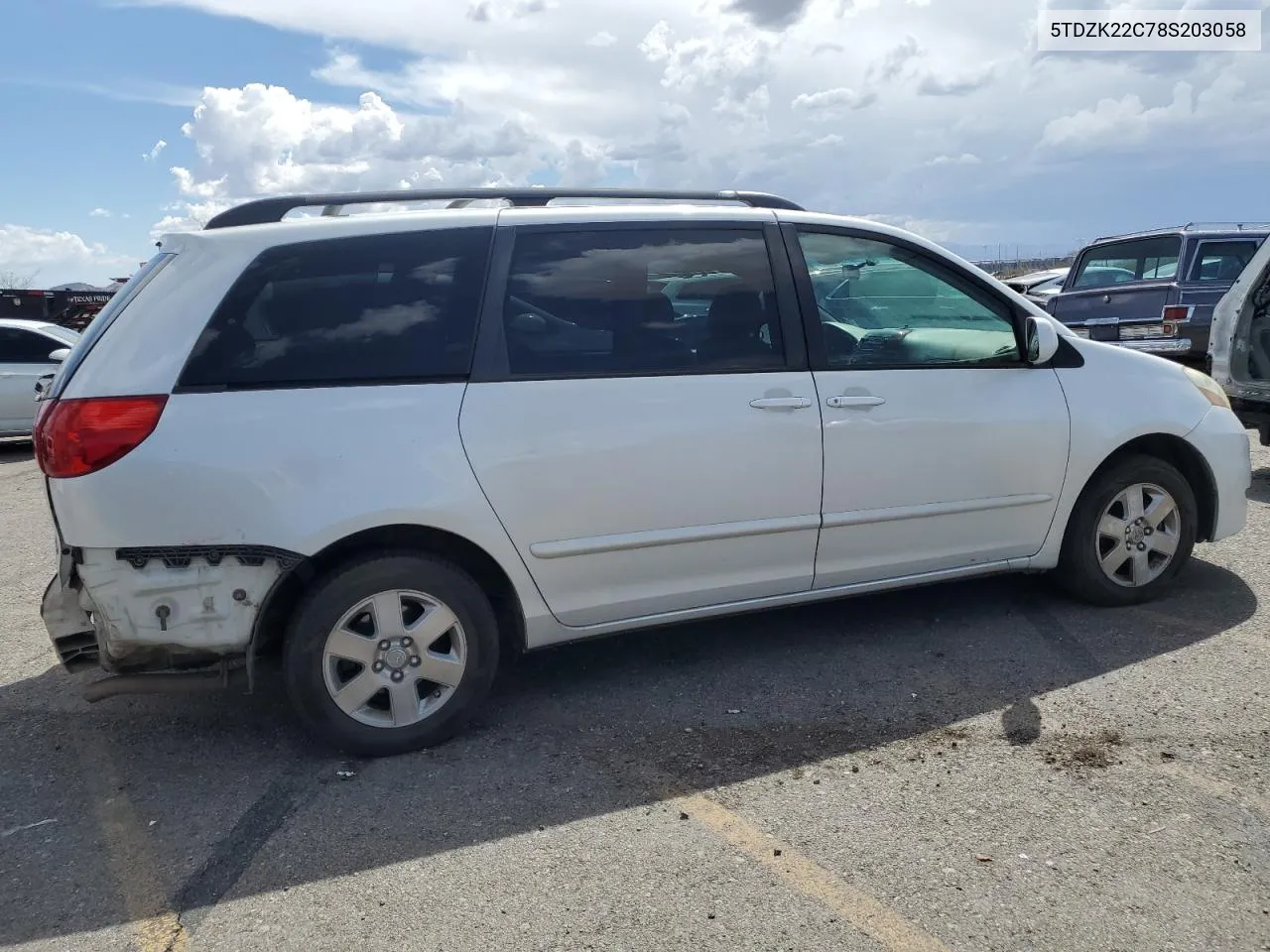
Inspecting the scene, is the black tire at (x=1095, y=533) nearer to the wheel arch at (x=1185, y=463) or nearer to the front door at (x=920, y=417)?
the wheel arch at (x=1185, y=463)

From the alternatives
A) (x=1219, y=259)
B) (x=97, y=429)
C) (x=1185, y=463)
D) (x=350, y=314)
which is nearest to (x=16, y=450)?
(x=97, y=429)

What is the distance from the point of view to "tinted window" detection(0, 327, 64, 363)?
12.0 metres

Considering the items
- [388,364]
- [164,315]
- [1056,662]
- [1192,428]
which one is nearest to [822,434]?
[1056,662]

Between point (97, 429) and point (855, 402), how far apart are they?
2.75 meters

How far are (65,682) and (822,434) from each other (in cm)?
338

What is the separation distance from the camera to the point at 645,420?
12.8 feet

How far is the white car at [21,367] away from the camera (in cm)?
1188

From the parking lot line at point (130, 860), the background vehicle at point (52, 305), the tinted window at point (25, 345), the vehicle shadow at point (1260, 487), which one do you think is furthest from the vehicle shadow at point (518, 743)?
the background vehicle at point (52, 305)

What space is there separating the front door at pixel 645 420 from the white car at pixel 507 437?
0.04ft

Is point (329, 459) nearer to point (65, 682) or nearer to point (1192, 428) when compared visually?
point (65, 682)

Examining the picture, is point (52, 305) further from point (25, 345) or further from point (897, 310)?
point (897, 310)

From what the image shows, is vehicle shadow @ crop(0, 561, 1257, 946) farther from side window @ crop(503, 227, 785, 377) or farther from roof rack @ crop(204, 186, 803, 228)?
roof rack @ crop(204, 186, 803, 228)

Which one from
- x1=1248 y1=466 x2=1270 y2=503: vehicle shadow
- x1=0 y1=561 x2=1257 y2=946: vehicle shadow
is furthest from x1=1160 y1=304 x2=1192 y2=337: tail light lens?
x1=0 y1=561 x2=1257 y2=946: vehicle shadow

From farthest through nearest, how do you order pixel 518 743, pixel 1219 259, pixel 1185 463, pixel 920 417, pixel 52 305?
pixel 52 305 < pixel 1219 259 < pixel 1185 463 < pixel 920 417 < pixel 518 743
